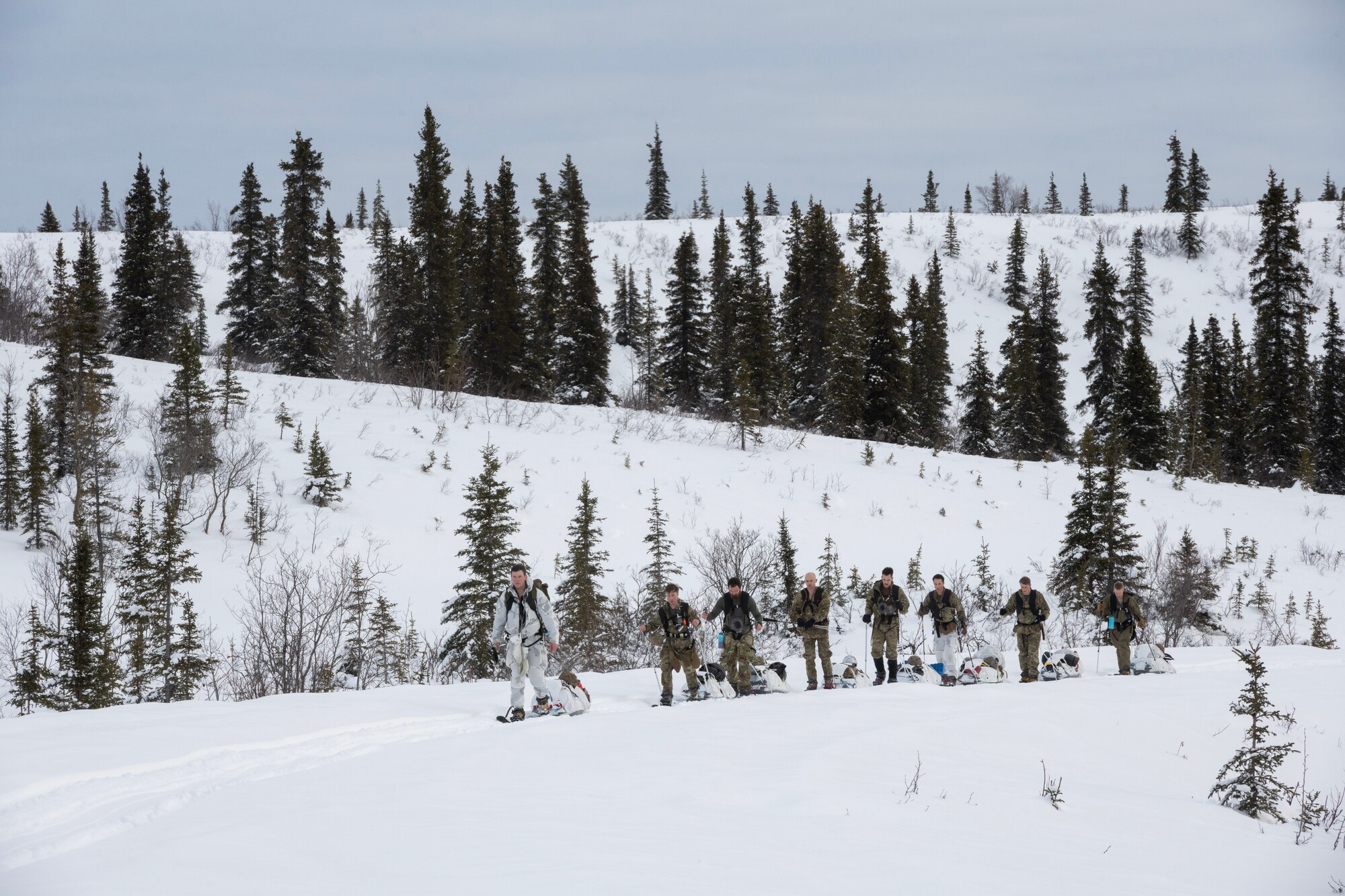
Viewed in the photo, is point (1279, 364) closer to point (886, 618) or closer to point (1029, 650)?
point (1029, 650)

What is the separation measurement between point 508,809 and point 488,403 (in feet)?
94.1

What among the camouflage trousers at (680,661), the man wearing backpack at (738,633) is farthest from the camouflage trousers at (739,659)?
the camouflage trousers at (680,661)

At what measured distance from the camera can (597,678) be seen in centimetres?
1543

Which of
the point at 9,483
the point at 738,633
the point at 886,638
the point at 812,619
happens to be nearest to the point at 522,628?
the point at 738,633

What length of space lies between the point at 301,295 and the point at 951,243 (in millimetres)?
64646

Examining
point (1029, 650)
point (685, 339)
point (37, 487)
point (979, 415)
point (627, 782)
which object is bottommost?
point (1029, 650)

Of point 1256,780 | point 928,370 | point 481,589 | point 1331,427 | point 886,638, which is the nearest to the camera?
point 1256,780

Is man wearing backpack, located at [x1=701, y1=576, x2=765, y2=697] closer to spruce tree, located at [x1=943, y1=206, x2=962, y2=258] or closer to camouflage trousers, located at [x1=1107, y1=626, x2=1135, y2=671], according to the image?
camouflage trousers, located at [x1=1107, y1=626, x2=1135, y2=671]

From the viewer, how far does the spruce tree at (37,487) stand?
71.9 ft

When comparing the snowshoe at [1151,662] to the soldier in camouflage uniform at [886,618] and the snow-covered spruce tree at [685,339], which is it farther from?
the snow-covered spruce tree at [685,339]

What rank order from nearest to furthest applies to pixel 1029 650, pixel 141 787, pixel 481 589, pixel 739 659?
1. pixel 141 787
2. pixel 739 659
3. pixel 1029 650
4. pixel 481 589

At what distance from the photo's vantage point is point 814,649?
48.6 ft

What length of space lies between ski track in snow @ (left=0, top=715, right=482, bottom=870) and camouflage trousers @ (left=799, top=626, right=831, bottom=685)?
21.8ft

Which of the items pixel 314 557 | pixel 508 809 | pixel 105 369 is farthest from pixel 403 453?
pixel 508 809
